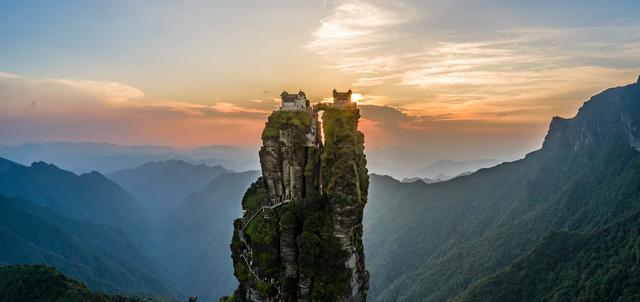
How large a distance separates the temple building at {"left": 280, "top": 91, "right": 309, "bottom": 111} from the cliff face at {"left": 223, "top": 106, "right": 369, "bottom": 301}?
76 centimetres

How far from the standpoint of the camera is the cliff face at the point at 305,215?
144 feet

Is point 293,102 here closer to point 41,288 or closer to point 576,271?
point 41,288

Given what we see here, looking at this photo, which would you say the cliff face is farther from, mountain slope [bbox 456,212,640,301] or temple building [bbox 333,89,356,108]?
mountain slope [bbox 456,212,640,301]

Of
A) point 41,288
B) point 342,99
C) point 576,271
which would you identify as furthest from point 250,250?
point 576,271

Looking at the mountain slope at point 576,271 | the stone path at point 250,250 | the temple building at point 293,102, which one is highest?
the temple building at point 293,102

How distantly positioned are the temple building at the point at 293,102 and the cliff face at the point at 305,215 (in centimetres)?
76

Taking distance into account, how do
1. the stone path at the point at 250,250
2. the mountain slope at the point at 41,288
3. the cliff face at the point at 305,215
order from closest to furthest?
1. the cliff face at the point at 305,215
2. the stone path at the point at 250,250
3. the mountain slope at the point at 41,288

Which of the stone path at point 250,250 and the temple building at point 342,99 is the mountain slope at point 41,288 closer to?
the stone path at point 250,250

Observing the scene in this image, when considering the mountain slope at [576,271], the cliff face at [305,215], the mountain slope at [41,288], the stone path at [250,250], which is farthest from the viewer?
the mountain slope at [576,271]

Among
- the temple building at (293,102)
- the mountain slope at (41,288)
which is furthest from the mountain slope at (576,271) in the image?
the temple building at (293,102)

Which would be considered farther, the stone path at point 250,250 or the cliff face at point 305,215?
the stone path at point 250,250

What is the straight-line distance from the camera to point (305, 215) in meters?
46.2

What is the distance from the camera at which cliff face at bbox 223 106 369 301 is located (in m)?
43.8

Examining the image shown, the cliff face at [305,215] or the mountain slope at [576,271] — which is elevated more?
the cliff face at [305,215]
